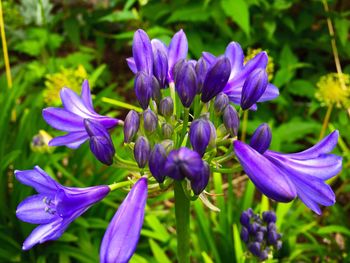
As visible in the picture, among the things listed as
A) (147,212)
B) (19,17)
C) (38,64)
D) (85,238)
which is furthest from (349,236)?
(19,17)

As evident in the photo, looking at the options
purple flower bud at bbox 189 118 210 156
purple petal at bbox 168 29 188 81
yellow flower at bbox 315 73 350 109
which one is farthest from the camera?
yellow flower at bbox 315 73 350 109

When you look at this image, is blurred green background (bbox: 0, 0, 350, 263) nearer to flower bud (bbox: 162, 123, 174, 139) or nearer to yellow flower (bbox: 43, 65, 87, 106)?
yellow flower (bbox: 43, 65, 87, 106)

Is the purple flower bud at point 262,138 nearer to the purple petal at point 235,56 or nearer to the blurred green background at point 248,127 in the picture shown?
the purple petal at point 235,56

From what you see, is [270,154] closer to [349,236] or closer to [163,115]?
[163,115]

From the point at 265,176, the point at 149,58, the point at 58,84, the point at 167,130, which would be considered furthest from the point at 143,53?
the point at 58,84

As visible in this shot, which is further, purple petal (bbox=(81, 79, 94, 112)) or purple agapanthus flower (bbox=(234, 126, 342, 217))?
purple petal (bbox=(81, 79, 94, 112))

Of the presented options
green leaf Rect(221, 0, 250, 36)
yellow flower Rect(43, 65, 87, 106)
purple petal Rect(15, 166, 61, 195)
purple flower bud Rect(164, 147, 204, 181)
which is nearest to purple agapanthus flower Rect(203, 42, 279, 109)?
purple flower bud Rect(164, 147, 204, 181)

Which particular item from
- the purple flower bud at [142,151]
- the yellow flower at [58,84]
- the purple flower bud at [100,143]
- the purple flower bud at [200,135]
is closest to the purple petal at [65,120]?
the purple flower bud at [100,143]
